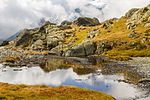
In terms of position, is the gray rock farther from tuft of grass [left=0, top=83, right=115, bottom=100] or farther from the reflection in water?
tuft of grass [left=0, top=83, right=115, bottom=100]

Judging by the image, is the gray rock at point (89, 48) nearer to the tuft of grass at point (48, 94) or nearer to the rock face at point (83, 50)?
the rock face at point (83, 50)

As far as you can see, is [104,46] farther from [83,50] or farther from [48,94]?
[48,94]

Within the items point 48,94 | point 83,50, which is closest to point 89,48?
point 83,50

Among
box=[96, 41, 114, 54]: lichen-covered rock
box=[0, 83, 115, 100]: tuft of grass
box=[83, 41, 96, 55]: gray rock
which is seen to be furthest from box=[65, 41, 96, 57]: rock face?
box=[0, 83, 115, 100]: tuft of grass

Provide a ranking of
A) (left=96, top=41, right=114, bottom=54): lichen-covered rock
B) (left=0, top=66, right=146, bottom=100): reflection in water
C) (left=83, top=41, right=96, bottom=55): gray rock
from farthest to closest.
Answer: (left=83, top=41, right=96, bottom=55): gray rock < (left=96, top=41, right=114, bottom=54): lichen-covered rock < (left=0, top=66, right=146, bottom=100): reflection in water

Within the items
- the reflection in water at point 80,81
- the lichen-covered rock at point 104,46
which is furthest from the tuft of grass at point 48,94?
the lichen-covered rock at point 104,46

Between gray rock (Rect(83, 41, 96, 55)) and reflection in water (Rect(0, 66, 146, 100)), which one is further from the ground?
Result: gray rock (Rect(83, 41, 96, 55))

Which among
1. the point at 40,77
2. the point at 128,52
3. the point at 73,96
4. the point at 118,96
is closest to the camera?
the point at 73,96

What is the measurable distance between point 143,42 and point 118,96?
120728 mm

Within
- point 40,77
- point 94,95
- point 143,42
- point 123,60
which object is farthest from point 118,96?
point 143,42

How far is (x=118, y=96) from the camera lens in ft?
204

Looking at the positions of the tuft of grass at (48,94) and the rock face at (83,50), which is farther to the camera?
the rock face at (83,50)

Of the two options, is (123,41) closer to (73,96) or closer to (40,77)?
(40,77)

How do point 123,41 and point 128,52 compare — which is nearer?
point 128,52
